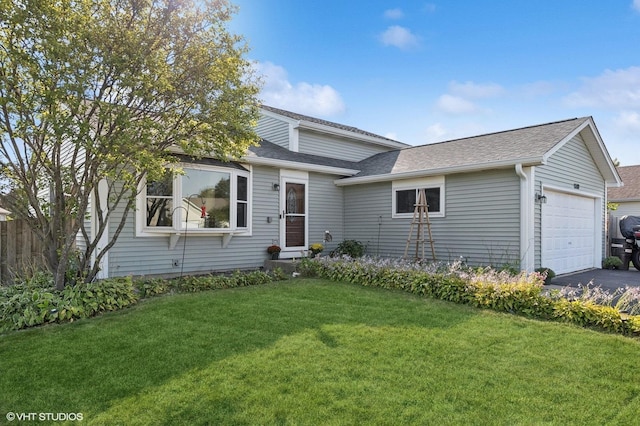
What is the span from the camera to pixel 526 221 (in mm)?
8227

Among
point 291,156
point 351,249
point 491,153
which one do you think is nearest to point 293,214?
point 291,156

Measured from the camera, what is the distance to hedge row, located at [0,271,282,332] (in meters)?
5.15

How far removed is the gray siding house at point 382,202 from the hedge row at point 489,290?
5.64 feet

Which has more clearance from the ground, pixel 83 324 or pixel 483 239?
pixel 483 239

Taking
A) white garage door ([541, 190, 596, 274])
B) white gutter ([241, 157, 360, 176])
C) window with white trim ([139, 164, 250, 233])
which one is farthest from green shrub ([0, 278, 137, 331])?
white garage door ([541, 190, 596, 274])

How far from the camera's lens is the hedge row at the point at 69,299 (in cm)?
515

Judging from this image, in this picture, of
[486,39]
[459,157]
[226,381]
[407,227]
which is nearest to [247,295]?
[226,381]

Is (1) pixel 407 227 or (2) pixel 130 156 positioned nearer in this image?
(2) pixel 130 156

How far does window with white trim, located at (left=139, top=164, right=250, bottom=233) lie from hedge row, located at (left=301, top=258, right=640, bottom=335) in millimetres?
2414

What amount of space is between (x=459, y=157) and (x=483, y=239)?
2183 millimetres

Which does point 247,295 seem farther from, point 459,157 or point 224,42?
point 459,157

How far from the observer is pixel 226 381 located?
3.35m

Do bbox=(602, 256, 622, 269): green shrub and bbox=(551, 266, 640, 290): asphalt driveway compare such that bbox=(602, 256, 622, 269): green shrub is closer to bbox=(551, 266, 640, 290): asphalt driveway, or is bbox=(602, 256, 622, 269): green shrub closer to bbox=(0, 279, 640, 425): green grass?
bbox=(551, 266, 640, 290): asphalt driveway

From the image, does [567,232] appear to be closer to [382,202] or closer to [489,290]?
[382,202]
